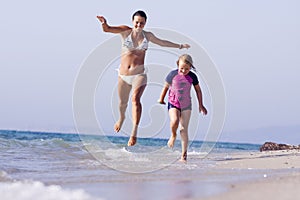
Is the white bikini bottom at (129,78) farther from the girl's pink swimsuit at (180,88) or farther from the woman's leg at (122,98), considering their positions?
the girl's pink swimsuit at (180,88)

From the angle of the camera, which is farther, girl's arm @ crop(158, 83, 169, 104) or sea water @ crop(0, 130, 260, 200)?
girl's arm @ crop(158, 83, 169, 104)

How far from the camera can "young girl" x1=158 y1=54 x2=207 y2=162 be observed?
7996 millimetres

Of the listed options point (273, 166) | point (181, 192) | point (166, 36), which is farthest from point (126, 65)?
point (273, 166)

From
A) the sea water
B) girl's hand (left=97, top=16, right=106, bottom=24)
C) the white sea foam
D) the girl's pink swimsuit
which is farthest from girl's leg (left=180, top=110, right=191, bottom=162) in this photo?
the white sea foam

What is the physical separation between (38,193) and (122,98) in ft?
6.08

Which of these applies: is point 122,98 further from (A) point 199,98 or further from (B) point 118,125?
(A) point 199,98

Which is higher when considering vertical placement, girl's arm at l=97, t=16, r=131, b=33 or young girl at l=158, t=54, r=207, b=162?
girl's arm at l=97, t=16, r=131, b=33

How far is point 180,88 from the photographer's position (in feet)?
27.0

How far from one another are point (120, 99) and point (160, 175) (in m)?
1.13

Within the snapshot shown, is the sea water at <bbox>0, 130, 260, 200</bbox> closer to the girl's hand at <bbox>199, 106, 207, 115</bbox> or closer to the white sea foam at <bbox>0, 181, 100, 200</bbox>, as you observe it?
the white sea foam at <bbox>0, 181, 100, 200</bbox>

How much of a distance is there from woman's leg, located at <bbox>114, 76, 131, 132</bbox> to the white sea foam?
4.45ft

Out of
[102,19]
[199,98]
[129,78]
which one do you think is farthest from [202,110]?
[102,19]

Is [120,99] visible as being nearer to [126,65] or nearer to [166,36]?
[126,65]

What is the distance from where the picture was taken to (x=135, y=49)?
21.3ft
